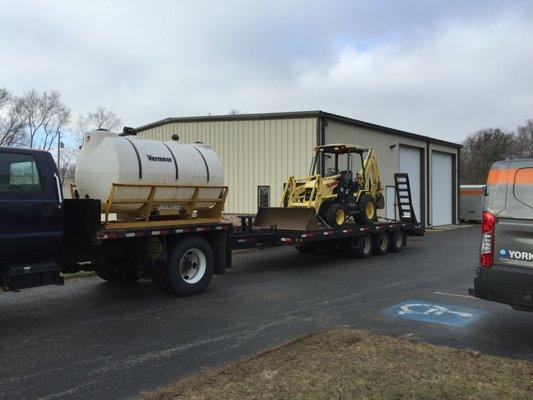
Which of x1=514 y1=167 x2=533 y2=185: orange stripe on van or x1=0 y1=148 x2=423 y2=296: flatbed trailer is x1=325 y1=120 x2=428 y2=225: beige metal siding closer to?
x1=0 y1=148 x2=423 y2=296: flatbed trailer

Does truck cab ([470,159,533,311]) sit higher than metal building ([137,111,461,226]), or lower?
lower

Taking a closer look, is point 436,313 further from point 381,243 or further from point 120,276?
point 381,243

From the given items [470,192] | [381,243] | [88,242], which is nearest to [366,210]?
[381,243]

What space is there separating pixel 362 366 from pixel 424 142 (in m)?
26.8

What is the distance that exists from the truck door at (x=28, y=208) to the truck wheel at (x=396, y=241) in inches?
439

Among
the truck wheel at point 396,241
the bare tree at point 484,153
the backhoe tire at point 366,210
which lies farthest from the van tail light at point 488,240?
the bare tree at point 484,153

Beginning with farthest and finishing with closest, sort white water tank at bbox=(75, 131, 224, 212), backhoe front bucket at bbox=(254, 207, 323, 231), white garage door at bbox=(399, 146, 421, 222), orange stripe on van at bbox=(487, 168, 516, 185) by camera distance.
A: white garage door at bbox=(399, 146, 421, 222)
backhoe front bucket at bbox=(254, 207, 323, 231)
white water tank at bbox=(75, 131, 224, 212)
orange stripe on van at bbox=(487, 168, 516, 185)

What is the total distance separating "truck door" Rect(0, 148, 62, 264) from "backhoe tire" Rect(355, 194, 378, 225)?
31.9 ft

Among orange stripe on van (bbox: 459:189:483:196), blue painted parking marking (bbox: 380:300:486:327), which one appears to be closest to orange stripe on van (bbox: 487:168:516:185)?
blue painted parking marking (bbox: 380:300:486:327)

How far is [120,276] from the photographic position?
34.0 ft

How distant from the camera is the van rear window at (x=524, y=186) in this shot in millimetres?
5883

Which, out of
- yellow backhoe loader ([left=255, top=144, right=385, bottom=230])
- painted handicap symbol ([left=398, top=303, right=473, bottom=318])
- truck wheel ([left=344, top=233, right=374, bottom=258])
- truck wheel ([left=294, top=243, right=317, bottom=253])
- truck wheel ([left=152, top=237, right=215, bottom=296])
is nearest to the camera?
painted handicap symbol ([left=398, top=303, right=473, bottom=318])

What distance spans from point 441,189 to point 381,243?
1836cm

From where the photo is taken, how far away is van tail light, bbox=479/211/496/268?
6109mm
